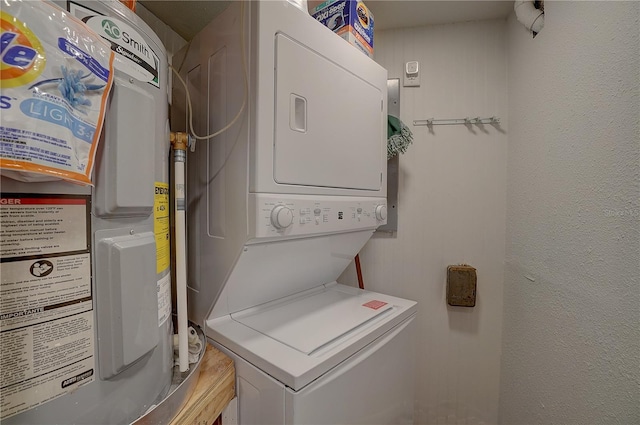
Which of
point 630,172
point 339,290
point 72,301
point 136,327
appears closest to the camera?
point 72,301

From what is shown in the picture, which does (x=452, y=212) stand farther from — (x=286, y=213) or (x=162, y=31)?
(x=162, y=31)

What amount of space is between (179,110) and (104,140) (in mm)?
824

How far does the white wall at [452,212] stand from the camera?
6.68 feet

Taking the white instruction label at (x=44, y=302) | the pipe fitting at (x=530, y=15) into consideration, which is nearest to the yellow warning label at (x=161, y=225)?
the white instruction label at (x=44, y=302)

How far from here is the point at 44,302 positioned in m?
0.58

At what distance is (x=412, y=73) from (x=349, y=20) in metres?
0.90

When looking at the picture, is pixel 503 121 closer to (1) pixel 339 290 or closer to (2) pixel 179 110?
(1) pixel 339 290

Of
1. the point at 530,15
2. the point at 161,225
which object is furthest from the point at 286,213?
the point at 530,15

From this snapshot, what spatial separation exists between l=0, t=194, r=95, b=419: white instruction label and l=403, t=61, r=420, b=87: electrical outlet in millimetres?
2194

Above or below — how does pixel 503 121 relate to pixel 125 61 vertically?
above

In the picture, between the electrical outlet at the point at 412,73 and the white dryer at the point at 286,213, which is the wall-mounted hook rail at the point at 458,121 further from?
the white dryer at the point at 286,213

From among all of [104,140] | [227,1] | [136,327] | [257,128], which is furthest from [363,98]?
[136,327]

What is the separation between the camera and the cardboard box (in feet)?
Result: 4.67

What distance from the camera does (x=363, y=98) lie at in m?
1.46
